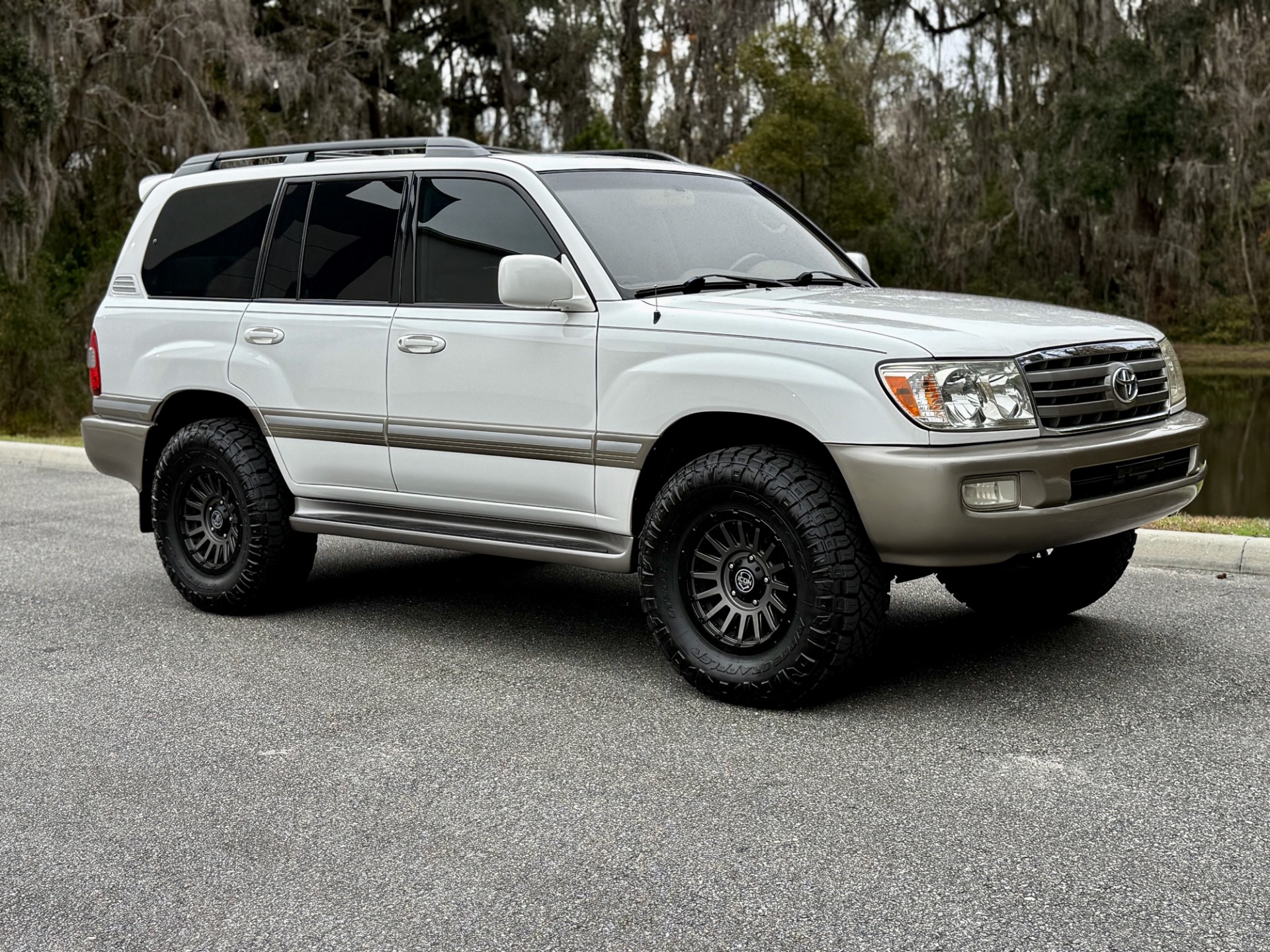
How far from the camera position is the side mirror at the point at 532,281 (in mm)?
5492

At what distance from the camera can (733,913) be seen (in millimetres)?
3588

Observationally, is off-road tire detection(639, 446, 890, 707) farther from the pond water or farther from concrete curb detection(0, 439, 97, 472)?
concrete curb detection(0, 439, 97, 472)

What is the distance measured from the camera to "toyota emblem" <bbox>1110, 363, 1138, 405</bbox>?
525 cm

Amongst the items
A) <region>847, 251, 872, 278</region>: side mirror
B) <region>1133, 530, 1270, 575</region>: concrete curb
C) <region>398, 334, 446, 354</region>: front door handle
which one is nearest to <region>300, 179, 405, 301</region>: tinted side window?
<region>398, 334, 446, 354</region>: front door handle

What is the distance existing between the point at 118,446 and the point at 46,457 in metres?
6.74

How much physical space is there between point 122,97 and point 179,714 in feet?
64.2

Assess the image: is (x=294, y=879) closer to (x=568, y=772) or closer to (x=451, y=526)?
(x=568, y=772)

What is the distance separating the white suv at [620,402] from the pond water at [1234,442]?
600cm

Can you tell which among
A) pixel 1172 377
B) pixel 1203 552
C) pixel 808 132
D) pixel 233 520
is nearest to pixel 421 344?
pixel 233 520

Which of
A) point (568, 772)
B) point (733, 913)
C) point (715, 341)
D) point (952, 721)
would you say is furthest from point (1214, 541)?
point (733, 913)

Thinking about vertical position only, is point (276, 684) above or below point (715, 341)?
below

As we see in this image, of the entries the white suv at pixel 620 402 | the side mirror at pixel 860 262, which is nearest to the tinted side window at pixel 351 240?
the white suv at pixel 620 402

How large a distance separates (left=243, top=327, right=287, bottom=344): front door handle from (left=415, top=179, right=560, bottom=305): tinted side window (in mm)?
813

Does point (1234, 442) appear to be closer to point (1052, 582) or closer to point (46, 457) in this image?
point (46, 457)
